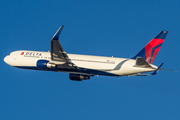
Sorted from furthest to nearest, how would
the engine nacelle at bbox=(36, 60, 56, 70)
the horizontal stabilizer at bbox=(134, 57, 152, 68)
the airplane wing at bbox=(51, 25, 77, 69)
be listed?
the engine nacelle at bbox=(36, 60, 56, 70) < the horizontal stabilizer at bbox=(134, 57, 152, 68) < the airplane wing at bbox=(51, 25, 77, 69)

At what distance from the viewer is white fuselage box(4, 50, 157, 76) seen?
4894 centimetres

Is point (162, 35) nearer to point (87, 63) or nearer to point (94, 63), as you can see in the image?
point (94, 63)

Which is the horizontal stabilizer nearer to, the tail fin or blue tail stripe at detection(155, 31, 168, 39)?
the tail fin

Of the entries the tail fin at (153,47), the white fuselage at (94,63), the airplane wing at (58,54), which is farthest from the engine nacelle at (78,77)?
the tail fin at (153,47)

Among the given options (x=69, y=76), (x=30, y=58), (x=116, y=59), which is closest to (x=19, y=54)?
(x=30, y=58)

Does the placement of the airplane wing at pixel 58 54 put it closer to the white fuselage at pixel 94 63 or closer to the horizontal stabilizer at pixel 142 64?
the white fuselage at pixel 94 63

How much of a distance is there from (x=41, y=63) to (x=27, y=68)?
179 inches

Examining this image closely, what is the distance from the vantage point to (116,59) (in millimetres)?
50656

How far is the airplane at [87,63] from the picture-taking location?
48719mm

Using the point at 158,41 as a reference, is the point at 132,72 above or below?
below

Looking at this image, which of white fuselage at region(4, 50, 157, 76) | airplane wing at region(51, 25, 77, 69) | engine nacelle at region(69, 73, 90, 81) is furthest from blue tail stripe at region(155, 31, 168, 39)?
airplane wing at region(51, 25, 77, 69)

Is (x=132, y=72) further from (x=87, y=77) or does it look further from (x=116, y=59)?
(x=87, y=77)

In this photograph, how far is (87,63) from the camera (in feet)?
167

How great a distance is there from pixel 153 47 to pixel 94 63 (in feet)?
33.0
